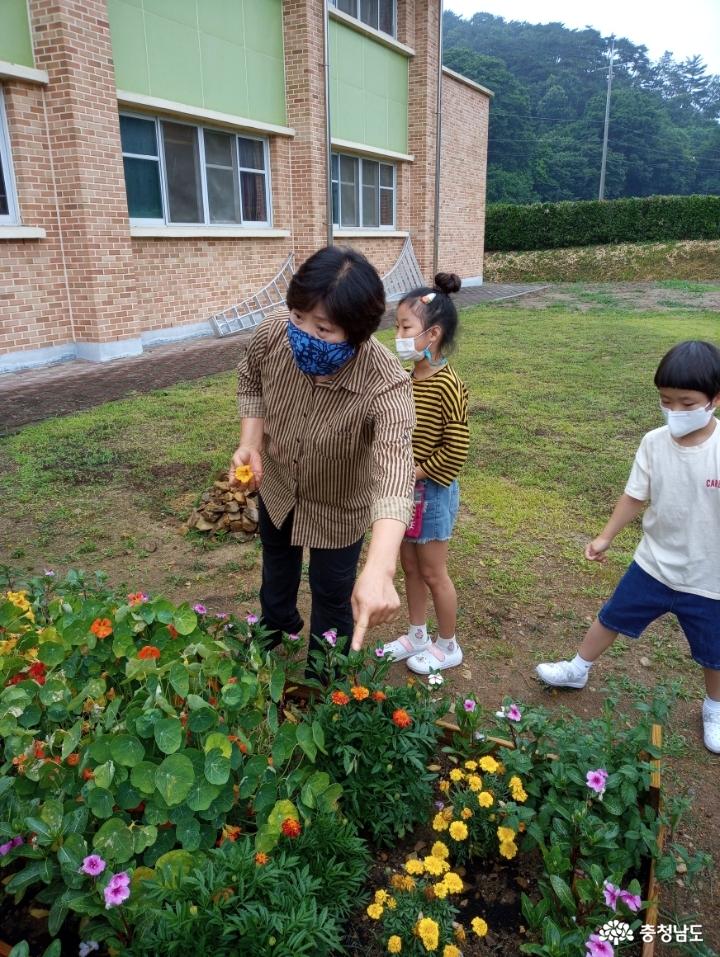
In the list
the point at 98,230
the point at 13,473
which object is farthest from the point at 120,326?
the point at 13,473

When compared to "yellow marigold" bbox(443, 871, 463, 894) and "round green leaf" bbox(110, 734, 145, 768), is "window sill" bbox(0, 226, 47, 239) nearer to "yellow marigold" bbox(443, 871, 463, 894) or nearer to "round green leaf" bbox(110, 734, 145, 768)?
"round green leaf" bbox(110, 734, 145, 768)

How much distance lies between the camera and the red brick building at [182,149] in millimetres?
8125

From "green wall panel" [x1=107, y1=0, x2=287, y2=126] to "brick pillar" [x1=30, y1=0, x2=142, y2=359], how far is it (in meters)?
0.88

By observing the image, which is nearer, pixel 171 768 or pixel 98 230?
pixel 171 768

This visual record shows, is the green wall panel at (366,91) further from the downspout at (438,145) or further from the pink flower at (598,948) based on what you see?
the pink flower at (598,948)

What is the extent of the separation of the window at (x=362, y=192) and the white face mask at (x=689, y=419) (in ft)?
44.3

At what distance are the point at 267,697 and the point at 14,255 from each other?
770 centimetres

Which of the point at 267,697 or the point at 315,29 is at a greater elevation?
the point at 315,29

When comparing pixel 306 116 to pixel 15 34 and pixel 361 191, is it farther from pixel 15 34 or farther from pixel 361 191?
pixel 15 34

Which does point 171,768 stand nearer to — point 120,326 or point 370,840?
point 370,840

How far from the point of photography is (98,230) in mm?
8641

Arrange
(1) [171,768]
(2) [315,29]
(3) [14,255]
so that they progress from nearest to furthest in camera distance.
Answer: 1. (1) [171,768]
2. (3) [14,255]
3. (2) [315,29]

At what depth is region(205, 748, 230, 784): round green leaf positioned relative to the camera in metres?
1.53

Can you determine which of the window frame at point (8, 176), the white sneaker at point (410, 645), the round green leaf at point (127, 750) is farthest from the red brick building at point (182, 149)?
the round green leaf at point (127, 750)
